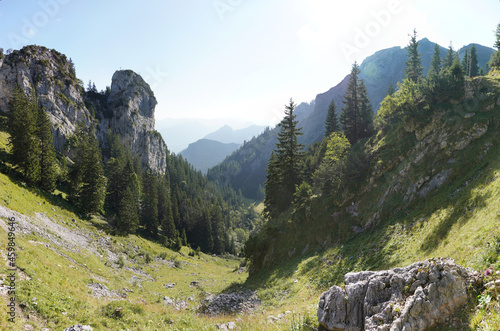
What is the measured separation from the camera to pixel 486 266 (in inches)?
324

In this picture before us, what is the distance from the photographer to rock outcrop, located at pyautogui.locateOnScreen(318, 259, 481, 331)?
295 inches

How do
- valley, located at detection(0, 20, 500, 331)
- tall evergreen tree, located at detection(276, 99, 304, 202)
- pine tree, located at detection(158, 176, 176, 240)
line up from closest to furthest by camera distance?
1. valley, located at detection(0, 20, 500, 331)
2. tall evergreen tree, located at detection(276, 99, 304, 202)
3. pine tree, located at detection(158, 176, 176, 240)

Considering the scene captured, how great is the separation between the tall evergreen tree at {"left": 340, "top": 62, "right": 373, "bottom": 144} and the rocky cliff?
84.0 m

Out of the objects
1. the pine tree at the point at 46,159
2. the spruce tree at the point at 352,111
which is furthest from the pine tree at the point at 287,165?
the pine tree at the point at 46,159

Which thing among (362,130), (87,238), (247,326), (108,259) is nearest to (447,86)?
(362,130)

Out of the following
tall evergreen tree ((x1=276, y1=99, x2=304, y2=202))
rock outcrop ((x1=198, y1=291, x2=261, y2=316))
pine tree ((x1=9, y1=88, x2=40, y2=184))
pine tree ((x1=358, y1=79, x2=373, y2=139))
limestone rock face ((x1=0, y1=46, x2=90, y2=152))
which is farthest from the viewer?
limestone rock face ((x1=0, y1=46, x2=90, y2=152))

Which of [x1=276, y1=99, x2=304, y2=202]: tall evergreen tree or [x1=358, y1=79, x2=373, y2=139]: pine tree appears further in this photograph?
[x1=358, y1=79, x2=373, y2=139]: pine tree

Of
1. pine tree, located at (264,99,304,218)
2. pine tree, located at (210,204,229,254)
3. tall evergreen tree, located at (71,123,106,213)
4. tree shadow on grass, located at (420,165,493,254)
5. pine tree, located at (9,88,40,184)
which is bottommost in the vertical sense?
pine tree, located at (210,204,229,254)

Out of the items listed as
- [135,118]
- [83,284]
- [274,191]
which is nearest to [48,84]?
[135,118]

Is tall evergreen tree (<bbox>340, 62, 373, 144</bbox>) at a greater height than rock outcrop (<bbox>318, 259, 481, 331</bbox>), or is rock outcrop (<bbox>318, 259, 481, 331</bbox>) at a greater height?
tall evergreen tree (<bbox>340, 62, 373, 144</bbox>)

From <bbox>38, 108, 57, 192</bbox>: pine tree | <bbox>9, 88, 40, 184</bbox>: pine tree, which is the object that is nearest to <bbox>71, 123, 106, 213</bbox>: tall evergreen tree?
<bbox>38, 108, 57, 192</bbox>: pine tree

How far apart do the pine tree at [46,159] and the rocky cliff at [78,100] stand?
28.7m

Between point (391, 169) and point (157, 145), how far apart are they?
140 meters

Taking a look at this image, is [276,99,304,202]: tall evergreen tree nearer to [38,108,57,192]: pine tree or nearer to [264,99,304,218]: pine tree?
[264,99,304,218]: pine tree
